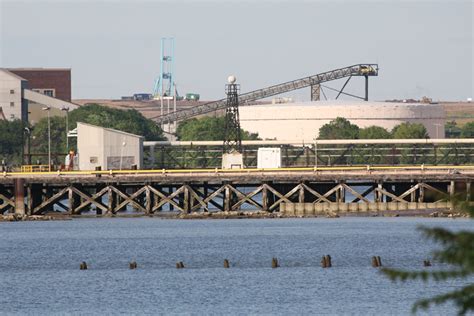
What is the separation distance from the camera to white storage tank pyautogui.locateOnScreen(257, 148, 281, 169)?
383 feet

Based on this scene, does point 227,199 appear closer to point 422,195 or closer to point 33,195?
point 422,195

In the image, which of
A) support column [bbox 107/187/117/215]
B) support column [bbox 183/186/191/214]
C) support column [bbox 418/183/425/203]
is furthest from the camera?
support column [bbox 107/187/117/215]

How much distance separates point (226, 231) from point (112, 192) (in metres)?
12.1

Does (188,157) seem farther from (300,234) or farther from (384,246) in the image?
(384,246)

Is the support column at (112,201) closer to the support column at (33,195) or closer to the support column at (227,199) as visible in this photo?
the support column at (33,195)

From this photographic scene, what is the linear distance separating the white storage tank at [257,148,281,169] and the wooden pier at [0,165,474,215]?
19254 mm

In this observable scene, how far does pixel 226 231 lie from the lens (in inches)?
3332

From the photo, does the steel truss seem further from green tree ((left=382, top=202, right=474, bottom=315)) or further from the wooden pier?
green tree ((left=382, top=202, right=474, bottom=315))

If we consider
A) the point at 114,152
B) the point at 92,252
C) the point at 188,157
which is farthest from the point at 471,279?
the point at 188,157

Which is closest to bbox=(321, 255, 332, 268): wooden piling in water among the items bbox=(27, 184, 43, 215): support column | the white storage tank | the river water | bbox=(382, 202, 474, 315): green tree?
the river water

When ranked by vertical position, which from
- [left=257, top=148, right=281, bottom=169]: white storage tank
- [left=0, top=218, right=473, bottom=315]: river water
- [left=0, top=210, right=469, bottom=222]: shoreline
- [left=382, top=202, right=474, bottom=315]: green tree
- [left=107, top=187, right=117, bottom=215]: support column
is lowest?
[left=0, top=218, right=473, bottom=315]: river water

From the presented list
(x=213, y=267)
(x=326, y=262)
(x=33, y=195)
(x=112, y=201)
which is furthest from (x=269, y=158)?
(x=326, y=262)

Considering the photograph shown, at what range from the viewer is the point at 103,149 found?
369 ft

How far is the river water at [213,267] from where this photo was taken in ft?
150
